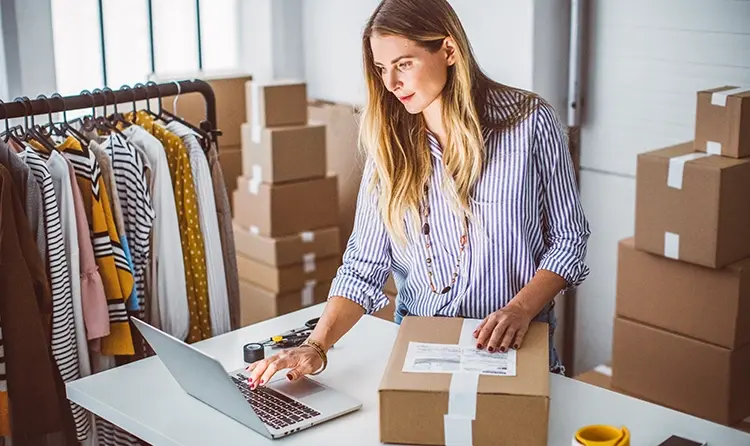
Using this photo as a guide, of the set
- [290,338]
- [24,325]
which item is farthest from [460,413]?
[24,325]

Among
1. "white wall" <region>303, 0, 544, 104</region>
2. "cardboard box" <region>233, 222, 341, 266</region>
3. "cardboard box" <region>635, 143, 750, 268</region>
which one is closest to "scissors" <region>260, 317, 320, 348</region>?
"cardboard box" <region>635, 143, 750, 268</region>

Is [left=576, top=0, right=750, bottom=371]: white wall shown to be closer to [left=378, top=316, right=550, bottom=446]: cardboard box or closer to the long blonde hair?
the long blonde hair

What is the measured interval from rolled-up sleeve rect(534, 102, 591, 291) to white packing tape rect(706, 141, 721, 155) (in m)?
1.09

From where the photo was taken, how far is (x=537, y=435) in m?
1.55

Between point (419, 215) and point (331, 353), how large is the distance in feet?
1.17

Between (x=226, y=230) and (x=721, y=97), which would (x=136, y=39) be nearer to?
(x=226, y=230)

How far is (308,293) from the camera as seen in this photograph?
12.3 feet

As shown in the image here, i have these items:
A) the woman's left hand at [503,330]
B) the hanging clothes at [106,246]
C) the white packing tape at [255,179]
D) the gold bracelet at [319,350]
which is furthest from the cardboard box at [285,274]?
the woman's left hand at [503,330]

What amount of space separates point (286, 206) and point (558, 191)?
178 centimetres

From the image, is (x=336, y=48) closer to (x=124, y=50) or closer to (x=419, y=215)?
(x=124, y=50)

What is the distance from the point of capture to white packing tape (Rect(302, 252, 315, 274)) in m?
3.71

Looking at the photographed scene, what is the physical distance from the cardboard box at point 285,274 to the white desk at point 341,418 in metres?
1.48

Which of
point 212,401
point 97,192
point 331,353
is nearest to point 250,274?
point 97,192

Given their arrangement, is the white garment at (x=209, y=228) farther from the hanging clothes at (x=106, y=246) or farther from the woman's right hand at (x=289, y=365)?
the woman's right hand at (x=289, y=365)
